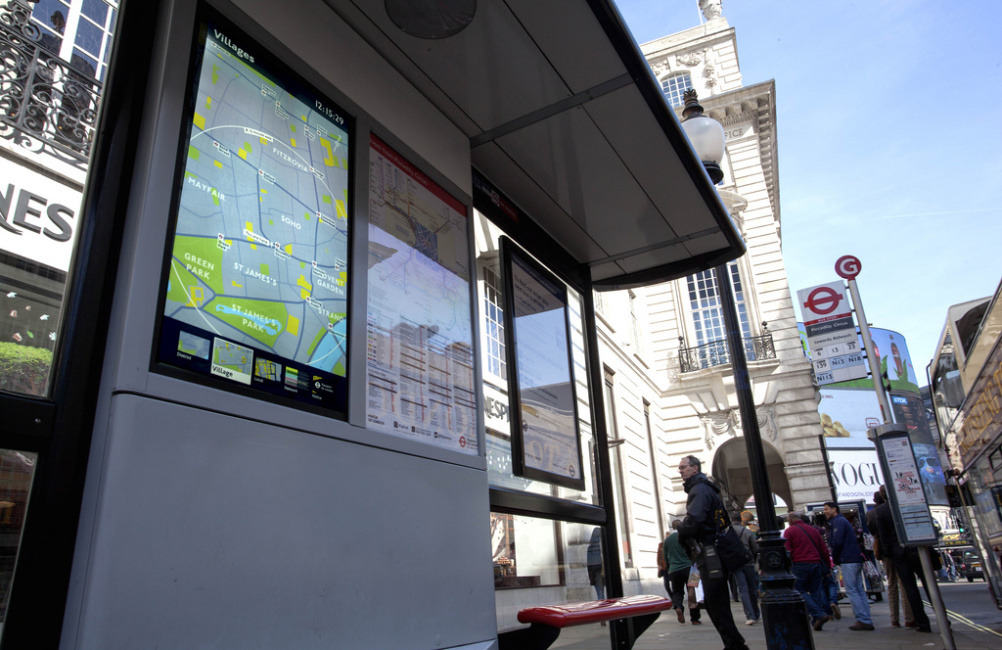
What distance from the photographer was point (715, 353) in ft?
82.3

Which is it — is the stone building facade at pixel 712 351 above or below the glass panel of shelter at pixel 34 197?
above

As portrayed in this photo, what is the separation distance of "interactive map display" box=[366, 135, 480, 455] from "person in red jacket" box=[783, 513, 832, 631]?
788cm

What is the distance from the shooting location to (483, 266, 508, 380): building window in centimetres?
449

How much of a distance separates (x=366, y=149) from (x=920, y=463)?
→ 20.2 ft

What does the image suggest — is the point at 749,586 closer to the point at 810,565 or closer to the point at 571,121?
the point at 810,565

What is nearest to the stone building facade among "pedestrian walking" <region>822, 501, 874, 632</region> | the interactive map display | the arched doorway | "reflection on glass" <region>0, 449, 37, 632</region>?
the arched doorway

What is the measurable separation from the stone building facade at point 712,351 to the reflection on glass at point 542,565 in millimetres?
13169

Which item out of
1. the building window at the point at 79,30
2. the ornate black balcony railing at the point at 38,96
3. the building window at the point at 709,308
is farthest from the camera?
the building window at the point at 709,308

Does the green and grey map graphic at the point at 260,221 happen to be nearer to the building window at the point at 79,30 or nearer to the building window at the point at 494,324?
the building window at the point at 79,30

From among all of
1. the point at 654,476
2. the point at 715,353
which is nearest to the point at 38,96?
the point at 654,476

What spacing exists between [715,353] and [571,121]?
73.1 feet

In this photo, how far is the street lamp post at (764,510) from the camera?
5.73m

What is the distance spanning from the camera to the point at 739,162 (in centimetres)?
2652

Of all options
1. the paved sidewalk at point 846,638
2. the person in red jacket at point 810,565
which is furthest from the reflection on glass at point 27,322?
the person in red jacket at point 810,565
